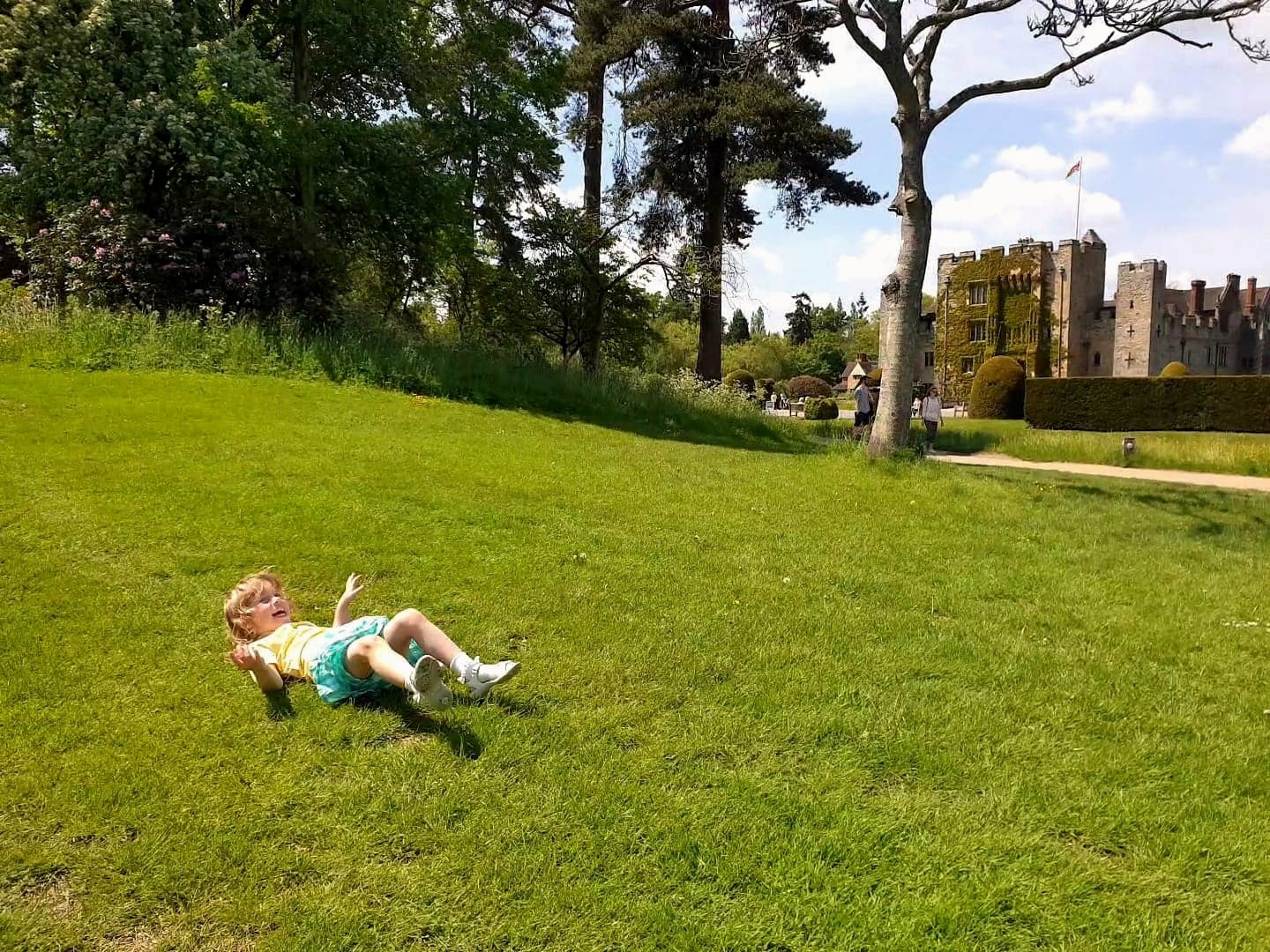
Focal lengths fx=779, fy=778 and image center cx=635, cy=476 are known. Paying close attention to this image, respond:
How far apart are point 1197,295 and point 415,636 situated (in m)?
63.6

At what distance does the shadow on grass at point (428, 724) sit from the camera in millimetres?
2982

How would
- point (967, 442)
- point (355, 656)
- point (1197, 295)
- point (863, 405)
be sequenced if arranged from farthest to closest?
point (1197, 295) < point (967, 442) < point (863, 405) < point (355, 656)

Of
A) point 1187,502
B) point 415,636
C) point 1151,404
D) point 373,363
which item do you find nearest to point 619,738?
point 415,636

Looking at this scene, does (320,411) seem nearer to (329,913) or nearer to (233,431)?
(233,431)

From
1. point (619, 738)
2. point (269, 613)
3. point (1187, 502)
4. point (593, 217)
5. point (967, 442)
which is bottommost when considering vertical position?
point (619, 738)

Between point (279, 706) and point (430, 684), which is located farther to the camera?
point (279, 706)

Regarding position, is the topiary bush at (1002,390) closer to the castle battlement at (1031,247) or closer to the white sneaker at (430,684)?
the castle battlement at (1031,247)

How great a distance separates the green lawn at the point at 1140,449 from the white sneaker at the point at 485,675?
16.1 m

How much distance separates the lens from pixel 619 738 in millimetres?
3123

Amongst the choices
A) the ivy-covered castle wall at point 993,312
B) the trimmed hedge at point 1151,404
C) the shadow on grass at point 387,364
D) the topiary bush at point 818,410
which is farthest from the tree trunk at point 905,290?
the ivy-covered castle wall at point 993,312

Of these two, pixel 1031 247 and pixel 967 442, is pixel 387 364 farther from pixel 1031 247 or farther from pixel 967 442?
pixel 1031 247

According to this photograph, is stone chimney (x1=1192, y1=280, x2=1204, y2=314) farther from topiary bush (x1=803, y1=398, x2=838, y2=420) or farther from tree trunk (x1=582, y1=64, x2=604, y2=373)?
tree trunk (x1=582, y1=64, x2=604, y2=373)

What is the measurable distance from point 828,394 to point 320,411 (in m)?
45.9

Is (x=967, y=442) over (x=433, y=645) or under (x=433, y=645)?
over
